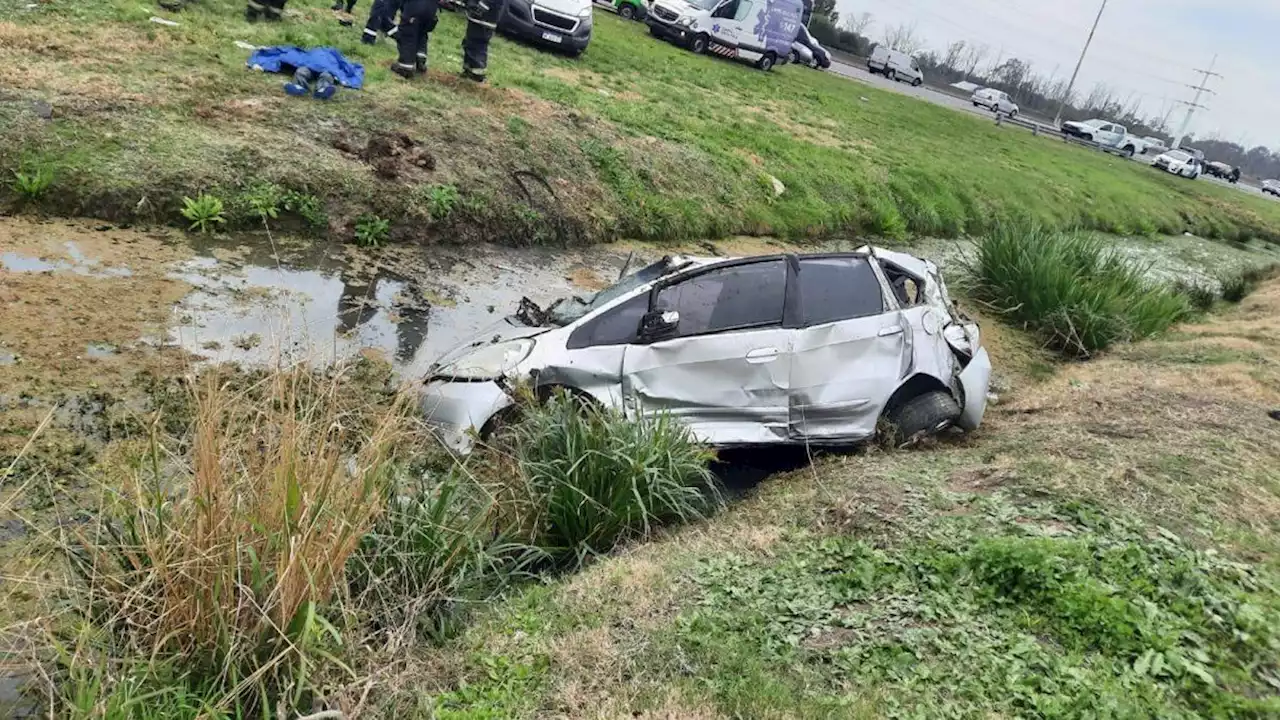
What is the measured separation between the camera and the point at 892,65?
42906mm

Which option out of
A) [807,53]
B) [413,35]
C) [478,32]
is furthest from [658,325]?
[807,53]

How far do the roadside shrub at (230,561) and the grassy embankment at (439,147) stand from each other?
546 centimetres

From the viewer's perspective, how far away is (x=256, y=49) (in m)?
11.2

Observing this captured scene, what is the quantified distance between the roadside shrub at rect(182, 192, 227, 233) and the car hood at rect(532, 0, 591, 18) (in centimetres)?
1085

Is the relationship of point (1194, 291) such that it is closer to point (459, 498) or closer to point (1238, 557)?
point (1238, 557)

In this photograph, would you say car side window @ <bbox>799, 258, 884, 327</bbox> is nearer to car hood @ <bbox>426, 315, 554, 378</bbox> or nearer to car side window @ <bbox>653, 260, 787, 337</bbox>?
car side window @ <bbox>653, 260, 787, 337</bbox>

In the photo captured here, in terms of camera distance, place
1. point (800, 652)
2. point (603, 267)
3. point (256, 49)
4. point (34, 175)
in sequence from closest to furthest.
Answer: point (800, 652) → point (34, 175) → point (603, 267) → point (256, 49)

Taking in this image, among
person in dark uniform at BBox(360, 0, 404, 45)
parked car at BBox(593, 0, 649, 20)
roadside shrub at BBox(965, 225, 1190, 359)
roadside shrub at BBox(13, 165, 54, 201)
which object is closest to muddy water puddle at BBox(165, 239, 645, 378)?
roadside shrub at BBox(13, 165, 54, 201)

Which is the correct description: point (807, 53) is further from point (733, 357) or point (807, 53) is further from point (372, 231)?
point (733, 357)

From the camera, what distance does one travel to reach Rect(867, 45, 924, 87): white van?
42906 millimetres

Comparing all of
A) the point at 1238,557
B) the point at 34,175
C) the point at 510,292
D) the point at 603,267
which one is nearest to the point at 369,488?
the point at 1238,557

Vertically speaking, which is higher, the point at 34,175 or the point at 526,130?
the point at 526,130

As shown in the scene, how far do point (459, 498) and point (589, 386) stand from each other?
1.44 meters

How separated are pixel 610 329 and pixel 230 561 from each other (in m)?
3.05
